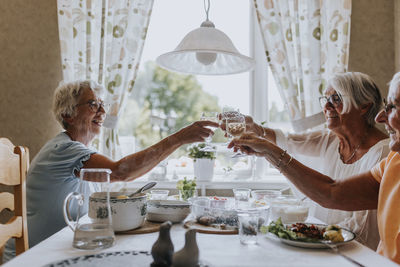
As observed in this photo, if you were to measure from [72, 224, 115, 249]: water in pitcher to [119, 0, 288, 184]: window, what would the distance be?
1857 mm

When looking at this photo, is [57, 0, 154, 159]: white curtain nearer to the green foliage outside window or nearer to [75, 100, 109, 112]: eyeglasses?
the green foliage outside window

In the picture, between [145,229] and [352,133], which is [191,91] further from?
[145,229]

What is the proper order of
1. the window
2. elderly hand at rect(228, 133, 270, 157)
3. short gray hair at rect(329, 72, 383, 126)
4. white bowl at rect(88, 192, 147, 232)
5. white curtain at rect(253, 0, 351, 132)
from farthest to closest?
1. the window
2. white curtain at rect(253, 0, 351, 132)
3. short gray hair at rect(329, 72, 383, 126)
4. elderly hand at rect(228, 133, 270, 157)
5. white bowl at rect(88, 192, 147, 232)

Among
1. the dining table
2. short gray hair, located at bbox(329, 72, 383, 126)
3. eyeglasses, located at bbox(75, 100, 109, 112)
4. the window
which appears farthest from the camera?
the window

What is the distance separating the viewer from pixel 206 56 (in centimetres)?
158

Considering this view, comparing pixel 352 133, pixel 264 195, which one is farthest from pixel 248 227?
pixel 352 133

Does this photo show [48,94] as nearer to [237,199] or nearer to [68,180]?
[68,180]

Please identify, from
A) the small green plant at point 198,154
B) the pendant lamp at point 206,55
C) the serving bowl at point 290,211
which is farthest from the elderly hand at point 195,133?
the small green plant at point 198,154

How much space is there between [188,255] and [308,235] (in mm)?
502

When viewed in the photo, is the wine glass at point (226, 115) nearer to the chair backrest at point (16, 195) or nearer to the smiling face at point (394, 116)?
the smiling face at point (394, 116)

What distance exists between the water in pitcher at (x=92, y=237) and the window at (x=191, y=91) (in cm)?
186

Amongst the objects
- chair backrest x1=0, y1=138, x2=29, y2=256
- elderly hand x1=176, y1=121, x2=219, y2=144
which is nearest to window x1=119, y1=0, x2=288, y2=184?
elderly hand x1=176, y1=121, x2=219, y2=144

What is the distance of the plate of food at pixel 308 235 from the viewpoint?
3.47 ft

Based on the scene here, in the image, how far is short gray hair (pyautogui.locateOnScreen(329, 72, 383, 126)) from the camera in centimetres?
184
